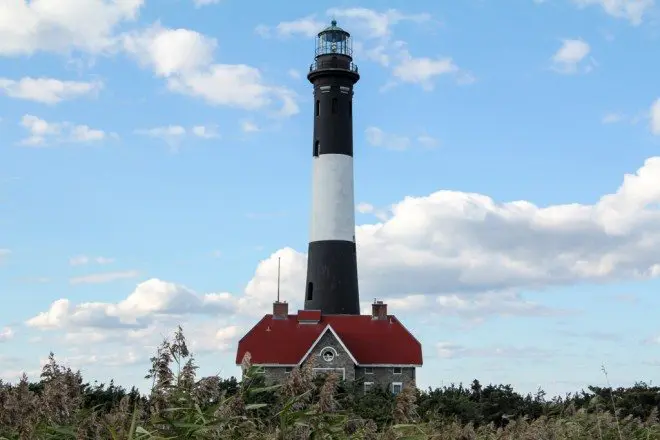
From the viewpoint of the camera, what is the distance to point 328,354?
41938 mm

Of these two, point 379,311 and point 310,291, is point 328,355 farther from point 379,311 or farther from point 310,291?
point 379,311

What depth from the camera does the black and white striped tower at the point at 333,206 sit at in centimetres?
4281

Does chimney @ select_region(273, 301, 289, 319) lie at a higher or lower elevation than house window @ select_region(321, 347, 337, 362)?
higher

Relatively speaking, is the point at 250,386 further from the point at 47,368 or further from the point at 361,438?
the point at 47,368

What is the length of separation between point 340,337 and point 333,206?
661cm

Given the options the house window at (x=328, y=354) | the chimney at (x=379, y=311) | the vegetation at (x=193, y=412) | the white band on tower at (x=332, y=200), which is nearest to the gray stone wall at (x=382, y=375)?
the house window at (x=328, y=354)

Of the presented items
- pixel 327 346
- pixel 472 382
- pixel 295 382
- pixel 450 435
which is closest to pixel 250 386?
pixel 295 382

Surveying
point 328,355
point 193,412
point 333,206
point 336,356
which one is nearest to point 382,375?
point 336,356

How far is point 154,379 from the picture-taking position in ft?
16.6

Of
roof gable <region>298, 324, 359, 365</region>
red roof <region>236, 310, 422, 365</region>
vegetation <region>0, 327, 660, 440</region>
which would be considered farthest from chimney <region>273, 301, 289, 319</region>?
vegetation <region>0, 327, 660, 440</region>

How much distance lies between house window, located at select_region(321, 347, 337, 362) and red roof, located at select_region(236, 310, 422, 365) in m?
0.89

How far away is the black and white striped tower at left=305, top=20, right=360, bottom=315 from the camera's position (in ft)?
140

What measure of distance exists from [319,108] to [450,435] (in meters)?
38.2

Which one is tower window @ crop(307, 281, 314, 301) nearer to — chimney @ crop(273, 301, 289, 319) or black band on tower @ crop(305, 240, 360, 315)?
black band on tower @ crop(305, 240, 360, 315)
